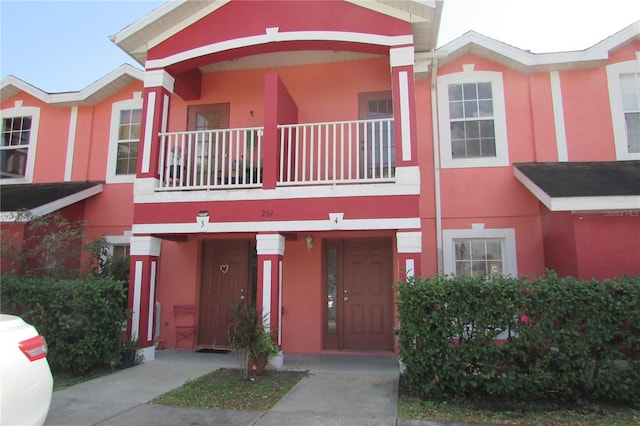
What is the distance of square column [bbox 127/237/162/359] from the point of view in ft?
24.8

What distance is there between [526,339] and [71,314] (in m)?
6.41

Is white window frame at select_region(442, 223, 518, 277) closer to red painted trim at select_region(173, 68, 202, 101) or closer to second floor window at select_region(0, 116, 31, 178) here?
red painted trim at select_region(173, 68, 202, 101)

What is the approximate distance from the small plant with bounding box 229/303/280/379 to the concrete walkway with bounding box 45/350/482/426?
0.73m

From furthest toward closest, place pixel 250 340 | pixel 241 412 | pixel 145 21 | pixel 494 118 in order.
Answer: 1. pixel 494 118
2. pixel 145 21
3. pixel 250 340
4. pixel 241 412

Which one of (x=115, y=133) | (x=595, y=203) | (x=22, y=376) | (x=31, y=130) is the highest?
(x=31, y=130)

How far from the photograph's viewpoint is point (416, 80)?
8695 mm

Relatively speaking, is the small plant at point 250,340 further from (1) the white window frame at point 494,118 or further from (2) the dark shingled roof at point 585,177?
(2) the dark shingled roof at point 585,177

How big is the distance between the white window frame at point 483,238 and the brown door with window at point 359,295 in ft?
3.58

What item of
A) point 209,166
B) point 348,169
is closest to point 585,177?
point 348,169

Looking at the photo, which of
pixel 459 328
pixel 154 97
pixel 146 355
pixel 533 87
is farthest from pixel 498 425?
pixel 154 97

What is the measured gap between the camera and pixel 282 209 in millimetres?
7332

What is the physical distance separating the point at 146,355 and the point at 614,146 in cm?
909

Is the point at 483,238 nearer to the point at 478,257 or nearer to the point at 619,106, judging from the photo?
the point at 478,257

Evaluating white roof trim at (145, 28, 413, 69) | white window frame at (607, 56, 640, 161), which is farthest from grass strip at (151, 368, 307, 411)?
white window frame at (607, 56, 640, 161)
